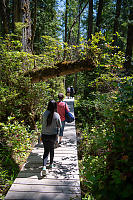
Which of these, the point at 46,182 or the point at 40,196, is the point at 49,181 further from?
the point at 40,196

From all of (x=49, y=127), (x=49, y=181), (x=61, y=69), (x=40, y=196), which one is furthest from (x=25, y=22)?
(x=40, y=196)

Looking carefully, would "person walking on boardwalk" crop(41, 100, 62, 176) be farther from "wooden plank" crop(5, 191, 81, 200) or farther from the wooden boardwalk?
"wooden plank" crop(5, 191, 81, 200)

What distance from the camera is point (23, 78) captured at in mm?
6004

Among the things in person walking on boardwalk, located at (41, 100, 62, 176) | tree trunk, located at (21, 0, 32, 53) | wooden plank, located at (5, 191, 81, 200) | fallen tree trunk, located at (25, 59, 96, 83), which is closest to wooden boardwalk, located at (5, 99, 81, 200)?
wooden plank, located at (5, 191, 81, 200)

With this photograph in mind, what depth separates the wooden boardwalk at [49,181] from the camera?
9.61 ft

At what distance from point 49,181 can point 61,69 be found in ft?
13.5

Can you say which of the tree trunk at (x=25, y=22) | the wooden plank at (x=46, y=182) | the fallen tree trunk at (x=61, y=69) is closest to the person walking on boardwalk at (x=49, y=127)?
the wooden plank at (x=46, y=182)

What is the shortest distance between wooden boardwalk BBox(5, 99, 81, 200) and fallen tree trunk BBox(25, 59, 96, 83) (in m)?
3.12

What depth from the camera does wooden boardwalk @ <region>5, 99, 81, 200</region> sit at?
293 centimetres

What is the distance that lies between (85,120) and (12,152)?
17.6 ft

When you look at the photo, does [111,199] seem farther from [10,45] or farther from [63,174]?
[10,45]

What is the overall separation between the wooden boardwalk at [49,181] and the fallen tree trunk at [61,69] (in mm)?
3124

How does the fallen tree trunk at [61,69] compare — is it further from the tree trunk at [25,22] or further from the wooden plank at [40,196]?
the wooden plank at [40,196]

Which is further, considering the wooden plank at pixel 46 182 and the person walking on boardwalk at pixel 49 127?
the person walking on boardwalk at pixel 49 127
